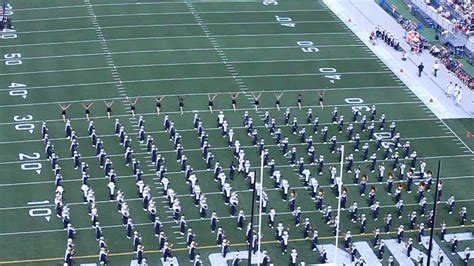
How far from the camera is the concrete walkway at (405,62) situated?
47.7 meters

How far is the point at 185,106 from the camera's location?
150 ft

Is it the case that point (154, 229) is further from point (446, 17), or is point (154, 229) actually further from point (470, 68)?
point (446, 17)

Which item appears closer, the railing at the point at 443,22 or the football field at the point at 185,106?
the football field at the point at 185,106

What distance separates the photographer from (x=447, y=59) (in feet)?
173

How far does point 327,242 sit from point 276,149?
6712 millimetres

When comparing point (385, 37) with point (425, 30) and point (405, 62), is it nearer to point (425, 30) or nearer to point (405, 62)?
point (405, 62)

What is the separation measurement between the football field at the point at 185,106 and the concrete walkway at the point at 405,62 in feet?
1.79

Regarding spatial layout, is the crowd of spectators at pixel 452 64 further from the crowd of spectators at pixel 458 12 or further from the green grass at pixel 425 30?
the crowd of spectators at pixel 458 12

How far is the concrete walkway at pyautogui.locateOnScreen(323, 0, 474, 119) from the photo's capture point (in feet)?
156

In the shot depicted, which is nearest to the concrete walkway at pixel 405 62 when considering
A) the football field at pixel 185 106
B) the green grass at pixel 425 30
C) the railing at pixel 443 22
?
the football field at pixel 185 106

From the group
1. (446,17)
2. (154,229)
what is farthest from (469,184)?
(446,17)

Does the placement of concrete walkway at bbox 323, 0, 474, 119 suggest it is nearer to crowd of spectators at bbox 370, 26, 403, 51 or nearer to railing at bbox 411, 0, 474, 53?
crowd of spectators at bbox 370, 26, 403, 51

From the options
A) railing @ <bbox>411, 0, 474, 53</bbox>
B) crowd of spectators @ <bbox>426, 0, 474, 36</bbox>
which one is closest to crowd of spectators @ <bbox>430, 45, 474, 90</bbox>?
railing @ <bbox>411, 0, 474, 53</bbox>

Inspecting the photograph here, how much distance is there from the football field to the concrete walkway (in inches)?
21.5
